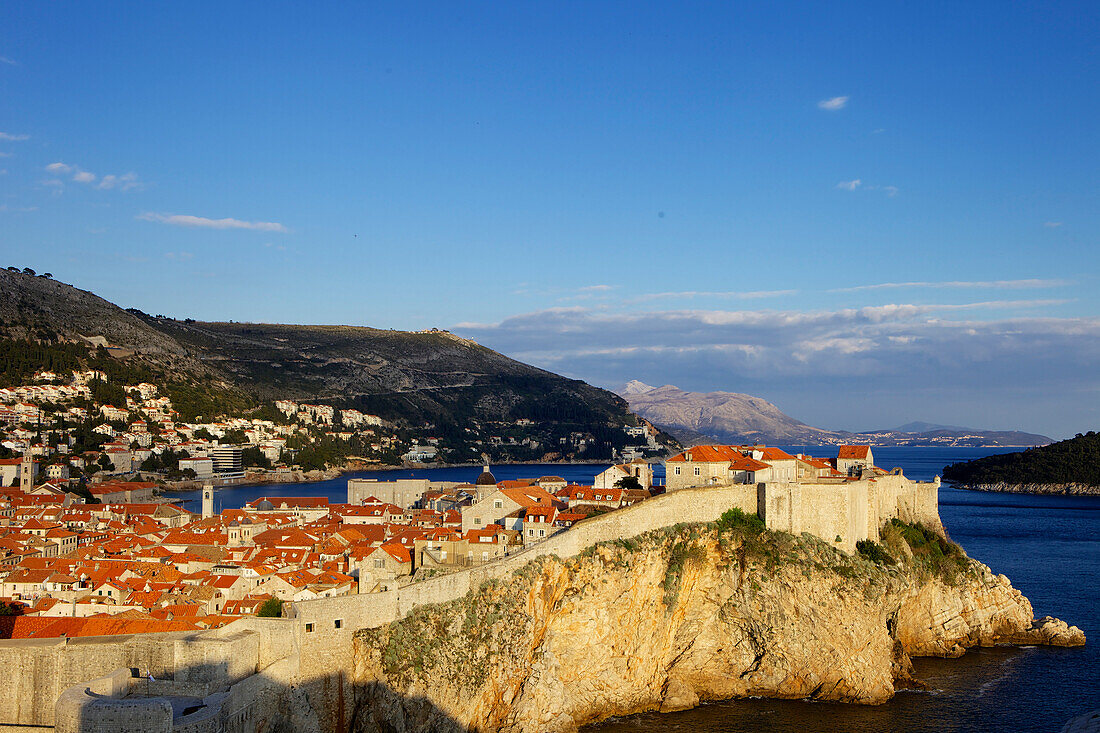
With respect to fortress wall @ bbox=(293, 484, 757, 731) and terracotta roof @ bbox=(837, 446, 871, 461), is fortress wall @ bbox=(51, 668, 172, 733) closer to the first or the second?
fortress wall @ bbox=(293, 484, 757, 731)

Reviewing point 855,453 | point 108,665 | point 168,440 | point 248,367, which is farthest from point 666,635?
point 248,367

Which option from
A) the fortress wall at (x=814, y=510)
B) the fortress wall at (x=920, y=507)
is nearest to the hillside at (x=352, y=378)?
the fortress wall at (x=920, y=507)

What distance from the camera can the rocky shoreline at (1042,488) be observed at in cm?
10356

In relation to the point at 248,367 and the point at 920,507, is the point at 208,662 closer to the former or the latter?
the point at 920,507

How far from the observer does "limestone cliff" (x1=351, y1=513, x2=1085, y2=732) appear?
921 inches

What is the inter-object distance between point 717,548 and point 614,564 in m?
4.69

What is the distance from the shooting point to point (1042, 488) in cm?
10688

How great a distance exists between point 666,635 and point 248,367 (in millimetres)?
140961

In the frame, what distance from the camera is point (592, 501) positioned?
38031mm

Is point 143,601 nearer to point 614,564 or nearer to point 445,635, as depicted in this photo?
point 445,635

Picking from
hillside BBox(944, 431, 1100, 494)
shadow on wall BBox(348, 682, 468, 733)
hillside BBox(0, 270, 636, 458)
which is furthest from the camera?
hillside BBox(0, 270, 636, 458)

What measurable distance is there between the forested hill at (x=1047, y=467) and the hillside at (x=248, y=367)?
71394 mm

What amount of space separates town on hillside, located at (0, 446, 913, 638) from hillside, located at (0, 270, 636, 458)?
2433 inches

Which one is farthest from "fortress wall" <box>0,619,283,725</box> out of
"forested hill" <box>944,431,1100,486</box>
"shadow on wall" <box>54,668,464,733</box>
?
"forested hill" <box>944,431,1100,486</box>
